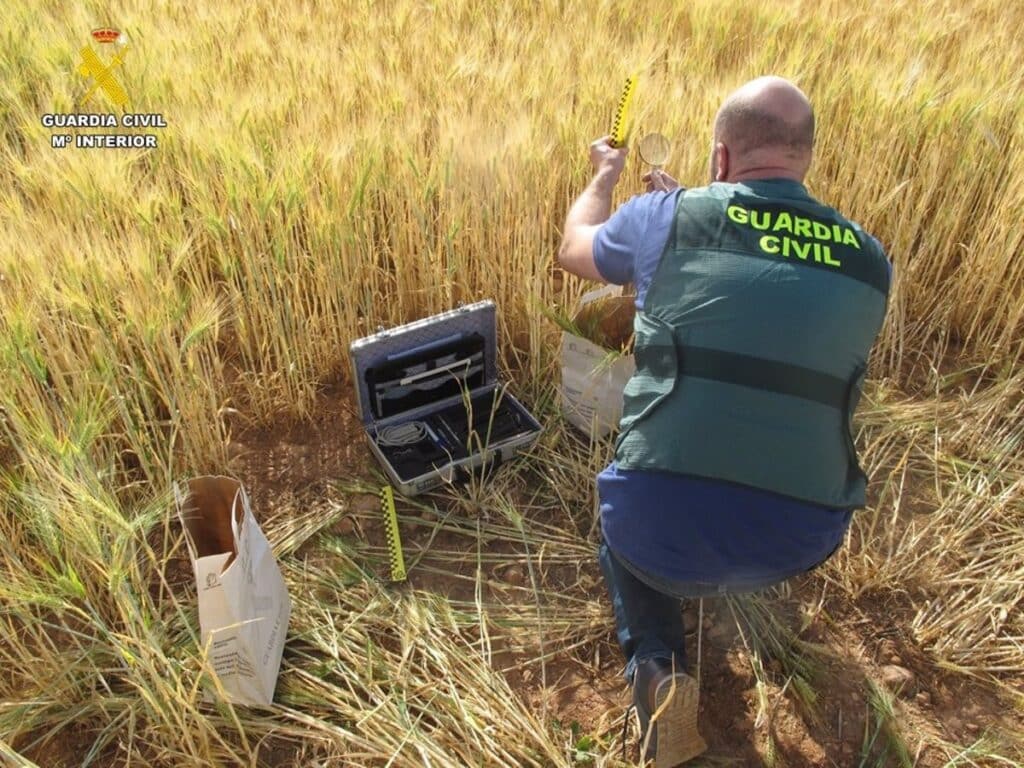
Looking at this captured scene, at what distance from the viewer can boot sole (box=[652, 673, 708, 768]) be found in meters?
1.54

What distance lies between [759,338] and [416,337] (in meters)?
0.95

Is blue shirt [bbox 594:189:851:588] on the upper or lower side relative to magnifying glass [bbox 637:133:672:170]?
lower

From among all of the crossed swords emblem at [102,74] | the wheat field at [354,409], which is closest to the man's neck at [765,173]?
the wheat field at [354,409]

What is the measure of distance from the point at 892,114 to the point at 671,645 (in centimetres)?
200

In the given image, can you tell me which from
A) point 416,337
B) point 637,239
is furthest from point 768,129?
point 416,337

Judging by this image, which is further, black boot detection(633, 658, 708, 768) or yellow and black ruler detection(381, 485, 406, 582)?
yellow and black ruler detection(381, 485, 406, 582)

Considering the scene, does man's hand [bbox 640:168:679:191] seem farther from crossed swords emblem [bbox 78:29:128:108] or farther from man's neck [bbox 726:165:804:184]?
crossed swords emblem [bbox 78:29:128:108]

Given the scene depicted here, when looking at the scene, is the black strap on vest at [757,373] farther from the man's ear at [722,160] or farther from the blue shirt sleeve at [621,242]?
the man's ear at [722,160]

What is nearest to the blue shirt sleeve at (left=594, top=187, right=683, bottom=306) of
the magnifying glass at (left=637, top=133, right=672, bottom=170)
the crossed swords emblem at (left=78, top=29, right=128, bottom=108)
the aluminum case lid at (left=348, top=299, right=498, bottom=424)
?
the magnifying glass at (left=637, top=133, right=672, bottom=170)

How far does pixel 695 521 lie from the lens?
1529 mm

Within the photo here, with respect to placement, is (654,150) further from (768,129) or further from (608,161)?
(768,129)

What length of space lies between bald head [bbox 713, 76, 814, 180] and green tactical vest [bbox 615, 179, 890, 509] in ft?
0.24

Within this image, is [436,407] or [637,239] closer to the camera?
[637,239]

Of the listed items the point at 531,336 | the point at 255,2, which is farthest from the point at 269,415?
the point at 255,2
